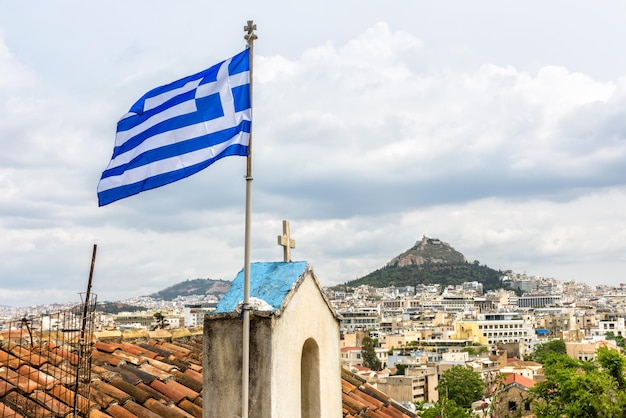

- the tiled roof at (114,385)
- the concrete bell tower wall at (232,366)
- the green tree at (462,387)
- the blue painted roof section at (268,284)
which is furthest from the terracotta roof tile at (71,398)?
the green tree at (462,387)

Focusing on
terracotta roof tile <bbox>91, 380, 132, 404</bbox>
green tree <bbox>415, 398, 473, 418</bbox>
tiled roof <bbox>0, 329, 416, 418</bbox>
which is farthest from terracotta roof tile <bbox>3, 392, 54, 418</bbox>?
green tree <bbox>415, 398, 473, 418</bbox>

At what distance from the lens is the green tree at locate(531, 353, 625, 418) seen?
17.8 meters

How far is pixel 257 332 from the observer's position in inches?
200

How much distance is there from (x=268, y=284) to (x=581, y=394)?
14593 mm

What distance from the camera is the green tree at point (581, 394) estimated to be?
17844mm

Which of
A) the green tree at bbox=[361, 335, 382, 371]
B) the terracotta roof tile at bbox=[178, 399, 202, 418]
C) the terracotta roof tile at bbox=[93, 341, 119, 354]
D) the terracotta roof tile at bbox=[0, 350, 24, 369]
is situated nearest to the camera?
the terracotta roof tile at bbox=[178, 399, 202, 418]

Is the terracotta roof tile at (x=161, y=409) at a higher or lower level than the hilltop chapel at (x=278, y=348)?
lower

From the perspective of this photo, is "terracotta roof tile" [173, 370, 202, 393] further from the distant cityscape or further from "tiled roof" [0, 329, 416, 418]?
the distant cityscape

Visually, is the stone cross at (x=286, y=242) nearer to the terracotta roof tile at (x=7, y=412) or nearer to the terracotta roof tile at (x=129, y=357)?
the terracotta roof tile at (x=7, y=412)

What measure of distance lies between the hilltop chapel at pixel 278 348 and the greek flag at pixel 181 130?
0.85m

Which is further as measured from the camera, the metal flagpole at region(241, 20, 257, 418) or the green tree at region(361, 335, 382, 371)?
the green tree at region(361, 335, 382, 371)

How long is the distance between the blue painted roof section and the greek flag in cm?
88

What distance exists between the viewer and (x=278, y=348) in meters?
5.06

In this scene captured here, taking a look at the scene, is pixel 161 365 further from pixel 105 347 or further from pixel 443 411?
pixel 443 411
